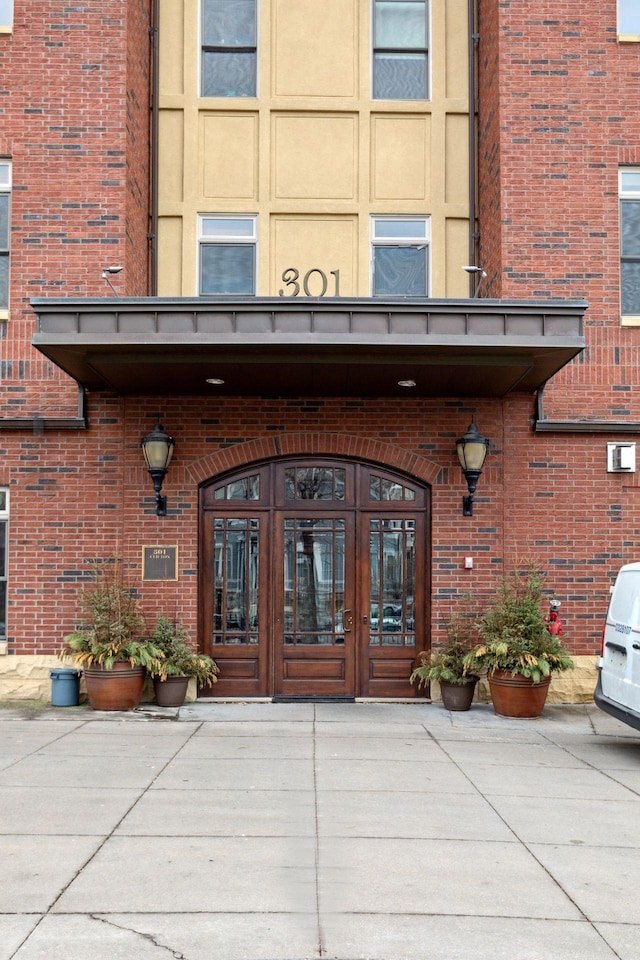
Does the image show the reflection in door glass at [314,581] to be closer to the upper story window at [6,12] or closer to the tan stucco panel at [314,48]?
the tan stucco panel at [314,48]

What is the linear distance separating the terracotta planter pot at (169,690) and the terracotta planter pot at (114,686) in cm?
29

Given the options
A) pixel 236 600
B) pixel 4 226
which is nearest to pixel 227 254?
pixel 4 226

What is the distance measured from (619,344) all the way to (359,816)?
7306 millimetres

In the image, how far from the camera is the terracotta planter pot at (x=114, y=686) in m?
10.6

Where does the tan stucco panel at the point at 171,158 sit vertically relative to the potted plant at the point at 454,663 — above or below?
above

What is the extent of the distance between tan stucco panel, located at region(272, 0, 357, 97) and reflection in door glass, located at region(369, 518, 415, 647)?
597 centimetres

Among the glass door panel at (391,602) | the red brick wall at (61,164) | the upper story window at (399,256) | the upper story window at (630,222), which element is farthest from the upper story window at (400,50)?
the glass door panel at (391,602)

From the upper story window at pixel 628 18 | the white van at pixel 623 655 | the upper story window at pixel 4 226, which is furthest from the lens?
the upper story window at pixel 628 18

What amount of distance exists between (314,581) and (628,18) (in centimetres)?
832

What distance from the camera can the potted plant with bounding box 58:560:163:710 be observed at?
10.6m

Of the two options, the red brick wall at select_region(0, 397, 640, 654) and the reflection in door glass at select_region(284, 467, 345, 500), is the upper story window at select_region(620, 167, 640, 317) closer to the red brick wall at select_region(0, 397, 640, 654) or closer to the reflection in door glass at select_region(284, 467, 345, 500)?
the red brick wall at select_region(0, 397, 640, 654)

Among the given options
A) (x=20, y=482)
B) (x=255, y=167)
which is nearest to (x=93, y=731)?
(x=20, y=482)

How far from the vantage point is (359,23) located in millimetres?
12961

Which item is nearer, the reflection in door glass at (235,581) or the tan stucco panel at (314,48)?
the reflection in door glass at (235,581)
